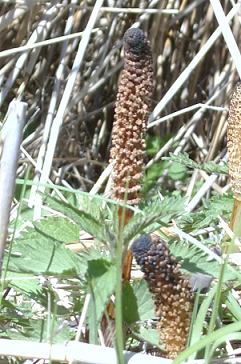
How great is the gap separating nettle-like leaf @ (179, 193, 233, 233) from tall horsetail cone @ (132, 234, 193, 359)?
422mm

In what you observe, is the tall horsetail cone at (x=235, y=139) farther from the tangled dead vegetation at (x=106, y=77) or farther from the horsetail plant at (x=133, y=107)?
the tangled dead vegetation at (x=106, y=77)

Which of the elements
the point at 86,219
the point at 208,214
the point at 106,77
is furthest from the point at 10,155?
the point at 106,77

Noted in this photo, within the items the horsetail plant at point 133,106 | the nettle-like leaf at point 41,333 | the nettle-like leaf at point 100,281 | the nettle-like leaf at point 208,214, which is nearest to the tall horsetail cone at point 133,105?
the horsetail plant at point 133,106

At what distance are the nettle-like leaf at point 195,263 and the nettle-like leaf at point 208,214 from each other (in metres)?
0.35

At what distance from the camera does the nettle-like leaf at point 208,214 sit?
1.10 metres

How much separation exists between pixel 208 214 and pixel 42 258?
1.71 feet

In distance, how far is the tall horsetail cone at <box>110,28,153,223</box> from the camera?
671 mm

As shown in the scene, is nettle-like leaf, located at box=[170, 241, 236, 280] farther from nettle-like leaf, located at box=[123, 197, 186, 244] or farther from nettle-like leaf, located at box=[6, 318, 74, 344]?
nettle-like leaf, located at box=[6, 318, 74, 344]

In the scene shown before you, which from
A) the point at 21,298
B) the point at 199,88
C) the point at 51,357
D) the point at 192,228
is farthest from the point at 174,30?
the point at 51,357

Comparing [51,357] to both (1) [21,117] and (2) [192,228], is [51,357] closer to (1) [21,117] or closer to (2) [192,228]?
(1) [21,117]

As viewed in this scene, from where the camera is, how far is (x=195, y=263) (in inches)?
28.1

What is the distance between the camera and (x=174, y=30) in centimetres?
212

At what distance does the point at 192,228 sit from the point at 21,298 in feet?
1.39

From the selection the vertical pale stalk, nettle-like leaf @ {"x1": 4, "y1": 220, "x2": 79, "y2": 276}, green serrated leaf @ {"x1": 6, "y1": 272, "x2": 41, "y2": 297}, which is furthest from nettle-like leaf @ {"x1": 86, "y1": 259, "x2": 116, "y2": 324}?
green serrated leaf @ {"x1": 6, "y1": 272, "x2": 41, "y2": 297}
